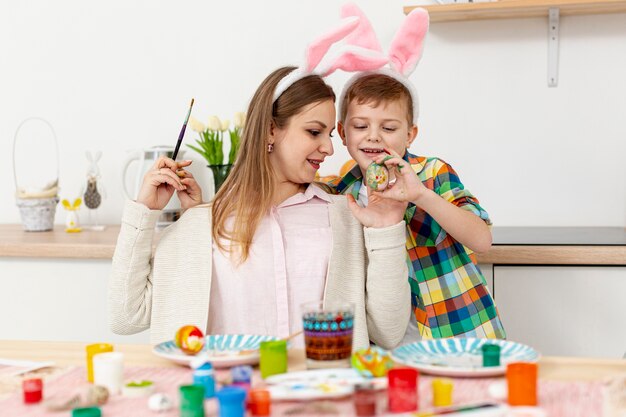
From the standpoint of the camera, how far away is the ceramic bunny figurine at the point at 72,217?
8.52 feet

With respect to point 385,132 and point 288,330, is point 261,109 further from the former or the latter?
point 288,330

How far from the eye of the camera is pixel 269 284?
5.30 ft

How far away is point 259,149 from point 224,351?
616 mm

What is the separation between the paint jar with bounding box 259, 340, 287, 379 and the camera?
1.04 m

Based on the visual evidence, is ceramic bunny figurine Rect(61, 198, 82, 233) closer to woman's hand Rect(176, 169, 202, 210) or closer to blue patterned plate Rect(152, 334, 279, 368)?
woman's hand Rect(176, 169, 202, 210)

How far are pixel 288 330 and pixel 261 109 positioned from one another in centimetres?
44

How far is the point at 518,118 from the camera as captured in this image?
2523mm

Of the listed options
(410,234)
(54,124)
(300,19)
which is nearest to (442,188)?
(410,234)

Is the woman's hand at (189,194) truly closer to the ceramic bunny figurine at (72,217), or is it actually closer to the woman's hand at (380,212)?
the woman's hand at (380,212)

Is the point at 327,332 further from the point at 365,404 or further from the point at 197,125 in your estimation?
the point at 197,125

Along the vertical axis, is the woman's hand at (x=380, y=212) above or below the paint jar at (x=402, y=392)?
above

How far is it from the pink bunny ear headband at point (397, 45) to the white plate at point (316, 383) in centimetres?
87

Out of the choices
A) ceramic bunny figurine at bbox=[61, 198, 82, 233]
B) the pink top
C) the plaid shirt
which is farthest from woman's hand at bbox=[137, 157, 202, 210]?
ceramic bunny figurine at bbox=[61, 198, 82, 233]

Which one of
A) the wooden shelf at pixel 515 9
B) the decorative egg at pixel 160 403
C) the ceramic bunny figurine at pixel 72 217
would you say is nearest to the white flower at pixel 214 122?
the ceramic bunny figurine at pixel 72 217
